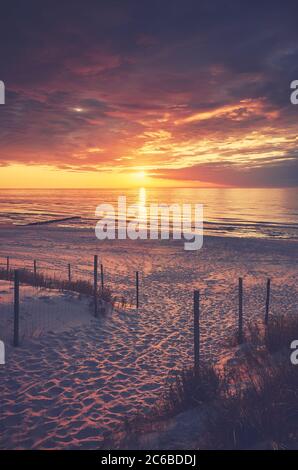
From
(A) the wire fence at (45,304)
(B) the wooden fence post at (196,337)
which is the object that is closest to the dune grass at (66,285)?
(A) the wire fence at (45,304)

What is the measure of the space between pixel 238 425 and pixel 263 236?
39964mm

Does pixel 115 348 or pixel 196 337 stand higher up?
pixel 196 337

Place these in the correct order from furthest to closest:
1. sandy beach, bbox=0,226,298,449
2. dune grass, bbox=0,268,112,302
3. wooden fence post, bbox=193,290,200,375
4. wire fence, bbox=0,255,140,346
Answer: dune grass, bbox=0,268,112,302, wire fence, bbox=0,255,140,346, wooden fence post, bbox=193,290,200,375, sandy beach, bbox=0,226,298,449

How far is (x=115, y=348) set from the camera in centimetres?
1030

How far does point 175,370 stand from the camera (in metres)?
8.90

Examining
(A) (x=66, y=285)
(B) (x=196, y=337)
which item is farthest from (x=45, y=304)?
(B) (x=196, y=337)

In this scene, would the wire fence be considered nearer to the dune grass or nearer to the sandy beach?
the dune grass

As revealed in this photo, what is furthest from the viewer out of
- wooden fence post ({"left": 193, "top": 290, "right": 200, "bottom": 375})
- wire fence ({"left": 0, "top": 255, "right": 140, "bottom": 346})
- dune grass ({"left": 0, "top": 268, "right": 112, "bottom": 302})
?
dune grass ({"left": 0, "top": 268, "right": 112, "bottom": 302})

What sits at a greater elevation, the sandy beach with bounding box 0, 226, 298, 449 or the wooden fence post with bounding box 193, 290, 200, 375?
the wooden fence post with bounding box 193, 290, 200, 375

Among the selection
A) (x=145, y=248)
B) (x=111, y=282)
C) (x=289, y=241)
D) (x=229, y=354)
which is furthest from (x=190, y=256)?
(x=229, y=354)

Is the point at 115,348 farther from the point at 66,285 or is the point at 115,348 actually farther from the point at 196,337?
the point at 66,285

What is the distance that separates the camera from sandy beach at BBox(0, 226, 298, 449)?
21.5 ft

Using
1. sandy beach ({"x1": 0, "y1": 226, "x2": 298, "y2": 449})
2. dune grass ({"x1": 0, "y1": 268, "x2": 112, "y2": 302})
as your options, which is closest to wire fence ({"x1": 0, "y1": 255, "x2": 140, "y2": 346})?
dune grass ({"x1": 0, "y1": 268, "x2": 112, "y2": 302})
